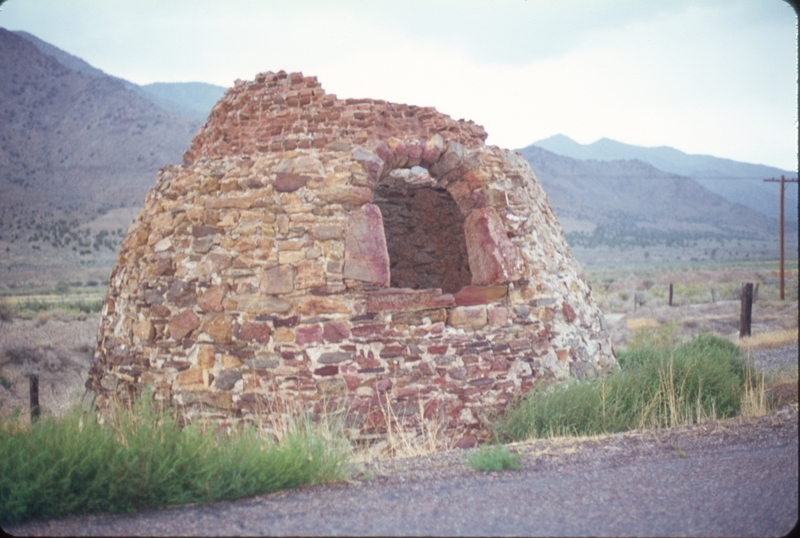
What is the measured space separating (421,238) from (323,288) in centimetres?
435

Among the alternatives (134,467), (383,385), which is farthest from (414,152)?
(134,467)

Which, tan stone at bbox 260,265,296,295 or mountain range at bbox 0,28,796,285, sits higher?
mountain range at bbox 0,28,796,285

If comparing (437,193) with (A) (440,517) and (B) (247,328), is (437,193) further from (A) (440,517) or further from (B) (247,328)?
(A) (440,517)

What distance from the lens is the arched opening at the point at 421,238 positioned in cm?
977

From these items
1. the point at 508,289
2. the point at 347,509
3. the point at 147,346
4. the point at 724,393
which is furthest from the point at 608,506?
the point at 147,346

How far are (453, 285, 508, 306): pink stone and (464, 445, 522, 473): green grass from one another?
2.10 meters

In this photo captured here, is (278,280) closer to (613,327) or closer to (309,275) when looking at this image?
(309,275)

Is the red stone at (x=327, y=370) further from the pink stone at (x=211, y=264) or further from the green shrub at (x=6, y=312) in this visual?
the green shrub at (x=6, y=312)

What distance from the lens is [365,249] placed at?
596cm

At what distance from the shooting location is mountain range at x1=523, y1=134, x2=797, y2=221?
4275 inches

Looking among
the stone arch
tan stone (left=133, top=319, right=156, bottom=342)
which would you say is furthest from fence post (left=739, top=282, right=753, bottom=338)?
tan stone (left=133, top=319, right=156, bottom=342)

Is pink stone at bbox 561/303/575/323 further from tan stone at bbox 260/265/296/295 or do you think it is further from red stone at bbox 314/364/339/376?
tan stone at bbox 260/265/296/295

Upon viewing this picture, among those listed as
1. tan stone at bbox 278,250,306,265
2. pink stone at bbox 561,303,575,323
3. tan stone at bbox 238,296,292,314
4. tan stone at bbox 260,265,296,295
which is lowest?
pink stone at bbox 561,303,575,323

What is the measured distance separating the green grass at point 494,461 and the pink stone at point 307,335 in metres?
1.92
